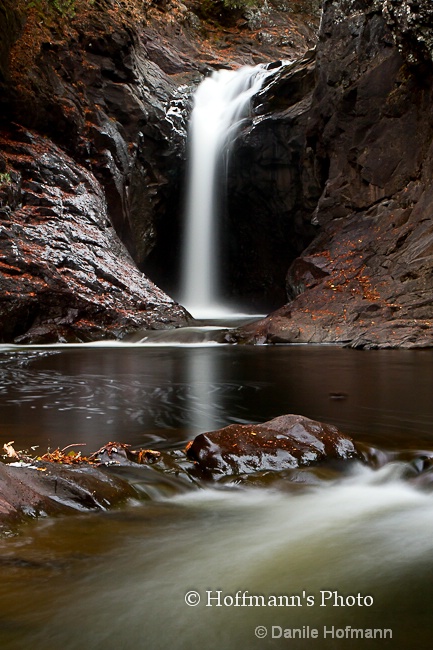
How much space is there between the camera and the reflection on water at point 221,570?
71.0 inches

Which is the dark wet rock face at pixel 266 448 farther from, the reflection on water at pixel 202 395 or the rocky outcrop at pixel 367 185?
the rocky outcrop at pixel 367 185

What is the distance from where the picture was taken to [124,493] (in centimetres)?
291

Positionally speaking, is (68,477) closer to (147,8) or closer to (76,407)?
(76,407)

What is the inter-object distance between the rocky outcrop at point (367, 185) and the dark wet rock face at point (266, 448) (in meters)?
9.28

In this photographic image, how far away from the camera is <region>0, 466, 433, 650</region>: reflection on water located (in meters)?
1.80

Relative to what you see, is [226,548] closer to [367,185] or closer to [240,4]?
[367,185]

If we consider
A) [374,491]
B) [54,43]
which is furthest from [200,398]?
[54,43]

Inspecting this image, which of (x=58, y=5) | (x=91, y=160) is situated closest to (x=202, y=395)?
(x=91, y=160)

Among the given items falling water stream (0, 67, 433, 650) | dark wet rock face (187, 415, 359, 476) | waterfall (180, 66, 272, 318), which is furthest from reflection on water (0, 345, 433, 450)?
waterfall (180, 66, 272, 318)

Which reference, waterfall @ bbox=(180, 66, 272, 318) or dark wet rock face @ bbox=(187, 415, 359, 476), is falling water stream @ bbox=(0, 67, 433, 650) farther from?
waterfall @ bbox=(180, 66, 272, 318)

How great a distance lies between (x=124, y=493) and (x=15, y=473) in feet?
1.89

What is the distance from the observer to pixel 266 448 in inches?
139

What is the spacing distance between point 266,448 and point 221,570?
1298 millimetres

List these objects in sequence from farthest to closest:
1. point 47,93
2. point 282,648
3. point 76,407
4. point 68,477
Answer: point 47,93 < point 76,407 < point 68,477 < point 282,648
